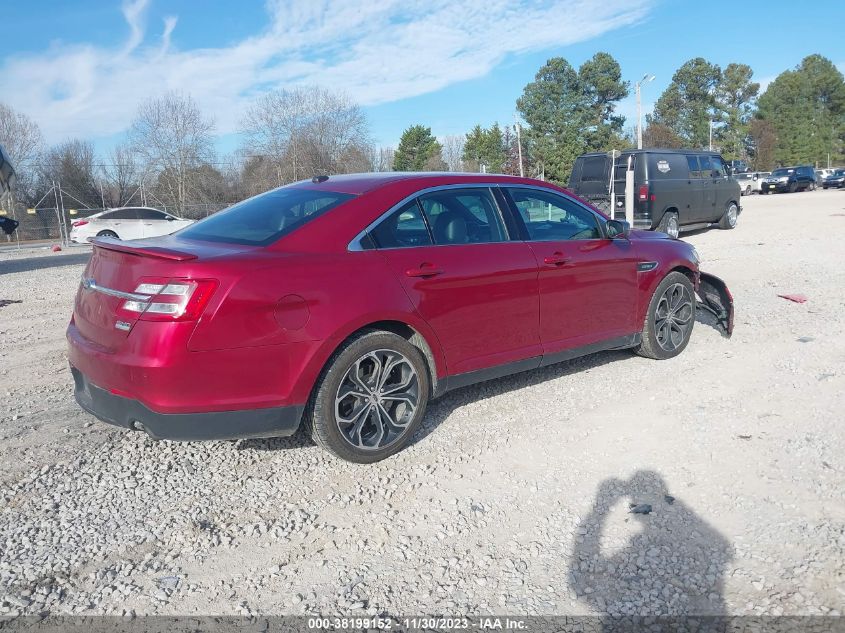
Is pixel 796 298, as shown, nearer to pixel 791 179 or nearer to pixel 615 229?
pixel 615 229

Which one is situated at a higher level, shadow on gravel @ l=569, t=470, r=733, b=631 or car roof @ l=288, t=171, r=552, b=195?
car roof @ l=288, t=171, r=552, b=195

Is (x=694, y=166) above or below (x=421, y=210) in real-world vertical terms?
above

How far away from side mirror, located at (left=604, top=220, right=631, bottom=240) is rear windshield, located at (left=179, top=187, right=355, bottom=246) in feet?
7.42

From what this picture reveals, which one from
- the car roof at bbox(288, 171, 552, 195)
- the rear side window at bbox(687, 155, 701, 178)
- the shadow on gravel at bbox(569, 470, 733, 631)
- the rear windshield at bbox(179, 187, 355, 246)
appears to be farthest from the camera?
the rear side window at bbox(687, 155, 701, 178)

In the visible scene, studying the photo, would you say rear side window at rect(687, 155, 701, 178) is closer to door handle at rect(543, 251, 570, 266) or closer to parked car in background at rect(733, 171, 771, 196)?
door handle at rect(543, 251, 570, 266)

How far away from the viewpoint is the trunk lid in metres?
3.37

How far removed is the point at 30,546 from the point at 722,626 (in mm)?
2933

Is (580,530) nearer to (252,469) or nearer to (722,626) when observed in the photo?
(722,626)

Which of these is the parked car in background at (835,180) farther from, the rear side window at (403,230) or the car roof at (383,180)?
the rear side window at (403,230)

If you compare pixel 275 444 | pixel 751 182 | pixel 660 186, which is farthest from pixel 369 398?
pixel 751 182

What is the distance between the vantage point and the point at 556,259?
4.79 meters

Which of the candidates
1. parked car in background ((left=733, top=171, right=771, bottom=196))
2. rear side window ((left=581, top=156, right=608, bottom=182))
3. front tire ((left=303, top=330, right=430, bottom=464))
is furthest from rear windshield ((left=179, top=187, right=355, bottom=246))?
parked car in background ((left=733, top=171, right=771, bottom=196))

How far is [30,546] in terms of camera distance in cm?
310

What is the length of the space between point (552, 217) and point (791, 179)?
45.7m
